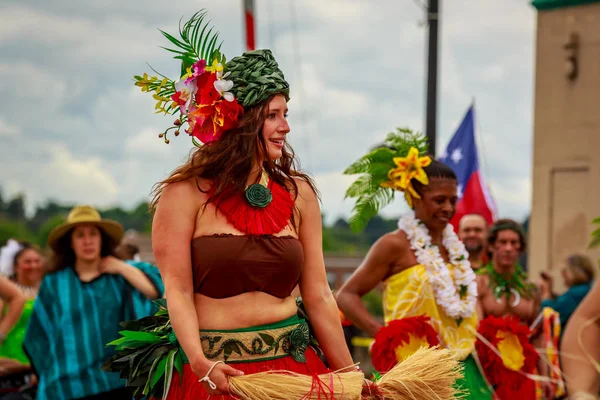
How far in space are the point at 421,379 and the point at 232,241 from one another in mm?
878

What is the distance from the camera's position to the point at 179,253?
3691mm

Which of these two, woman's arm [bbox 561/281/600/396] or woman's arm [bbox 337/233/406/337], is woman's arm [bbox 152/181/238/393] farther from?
woman's arm [bbox 337/233/406/337]

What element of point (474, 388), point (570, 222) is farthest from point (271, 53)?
point (570, 222)

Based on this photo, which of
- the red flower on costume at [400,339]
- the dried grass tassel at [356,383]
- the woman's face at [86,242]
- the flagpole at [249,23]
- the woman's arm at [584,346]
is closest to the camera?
the woman's arm at [584,346]

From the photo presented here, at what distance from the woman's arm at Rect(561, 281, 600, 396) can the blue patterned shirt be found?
405cm

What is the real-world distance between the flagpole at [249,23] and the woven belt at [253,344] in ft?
23.1

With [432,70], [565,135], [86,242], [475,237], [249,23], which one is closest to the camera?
[86,242]

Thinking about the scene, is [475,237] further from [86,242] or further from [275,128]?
[275,128]

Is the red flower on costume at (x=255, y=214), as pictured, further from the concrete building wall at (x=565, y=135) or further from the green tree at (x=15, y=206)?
the green tree at (x=15, y=206)

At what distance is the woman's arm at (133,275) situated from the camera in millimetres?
6711

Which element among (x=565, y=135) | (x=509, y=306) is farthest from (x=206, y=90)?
(x=565, y=135)

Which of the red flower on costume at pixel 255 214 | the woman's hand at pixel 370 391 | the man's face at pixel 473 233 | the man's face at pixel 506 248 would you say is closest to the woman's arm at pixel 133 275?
the man's face at pixel 506 248

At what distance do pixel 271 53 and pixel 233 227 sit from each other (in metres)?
0.77

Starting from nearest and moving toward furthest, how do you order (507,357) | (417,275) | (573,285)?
(417,275) → (507,357) → (573,285)
